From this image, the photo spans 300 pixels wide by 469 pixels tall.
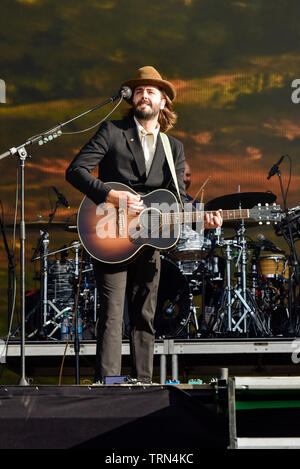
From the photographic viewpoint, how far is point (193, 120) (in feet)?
28.3

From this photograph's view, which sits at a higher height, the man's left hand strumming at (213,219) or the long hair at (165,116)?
the long hair at (165,116)

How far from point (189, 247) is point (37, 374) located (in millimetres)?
1954

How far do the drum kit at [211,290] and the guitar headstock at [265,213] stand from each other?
1.83 m

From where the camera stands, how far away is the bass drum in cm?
664

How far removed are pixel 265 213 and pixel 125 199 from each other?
42.3 inches

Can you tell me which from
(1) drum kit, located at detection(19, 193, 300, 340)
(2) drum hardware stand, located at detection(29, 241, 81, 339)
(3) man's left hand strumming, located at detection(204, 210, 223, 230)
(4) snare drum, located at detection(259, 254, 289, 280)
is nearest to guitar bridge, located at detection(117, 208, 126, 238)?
(3) man's left hand strumming, located at detection(204, 210, 223, 230)

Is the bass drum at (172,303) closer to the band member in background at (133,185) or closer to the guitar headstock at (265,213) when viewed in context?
the guitar headstock at (265,213)

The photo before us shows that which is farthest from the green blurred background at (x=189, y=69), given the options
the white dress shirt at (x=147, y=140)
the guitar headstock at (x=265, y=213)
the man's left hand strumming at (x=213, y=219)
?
the man's left hand strumming at (x=213, y=219)

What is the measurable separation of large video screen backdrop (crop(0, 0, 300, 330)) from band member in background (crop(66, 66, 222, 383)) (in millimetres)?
4442

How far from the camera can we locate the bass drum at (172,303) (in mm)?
6637

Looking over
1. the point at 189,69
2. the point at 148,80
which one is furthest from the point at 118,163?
the point at 189,69

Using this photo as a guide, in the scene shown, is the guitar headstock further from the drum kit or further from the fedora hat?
the drum kit

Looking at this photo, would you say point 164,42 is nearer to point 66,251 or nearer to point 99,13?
point 99,13

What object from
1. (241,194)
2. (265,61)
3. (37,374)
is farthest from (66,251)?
(265,61)
